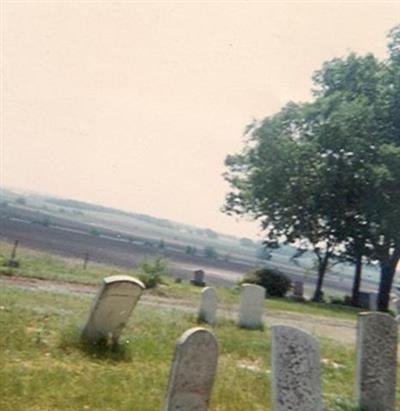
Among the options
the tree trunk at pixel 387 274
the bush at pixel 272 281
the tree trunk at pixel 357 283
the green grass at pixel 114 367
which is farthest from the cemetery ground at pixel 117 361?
the tree trunk at pixel 357 283

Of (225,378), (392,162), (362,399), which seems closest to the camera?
(362,399)

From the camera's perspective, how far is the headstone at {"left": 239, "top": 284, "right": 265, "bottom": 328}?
47.8ft

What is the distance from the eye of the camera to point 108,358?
8625 mm

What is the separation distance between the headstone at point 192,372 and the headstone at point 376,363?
7.98ft

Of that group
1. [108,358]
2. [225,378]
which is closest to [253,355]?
[225,378]

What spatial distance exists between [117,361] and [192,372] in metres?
2.89

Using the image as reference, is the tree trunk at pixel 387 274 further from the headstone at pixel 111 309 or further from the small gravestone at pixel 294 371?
the small gravestone at pixel 294 371

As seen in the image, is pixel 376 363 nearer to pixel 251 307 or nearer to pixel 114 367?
pixel 114 367

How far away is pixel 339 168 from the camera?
30016 mm

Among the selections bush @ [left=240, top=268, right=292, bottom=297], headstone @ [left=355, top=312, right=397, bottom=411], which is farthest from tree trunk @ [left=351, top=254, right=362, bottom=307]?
headstone @ [left=355, top=312, right=397, bottom=411]

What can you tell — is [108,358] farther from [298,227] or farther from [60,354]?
[298,227]

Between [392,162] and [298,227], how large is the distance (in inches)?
269

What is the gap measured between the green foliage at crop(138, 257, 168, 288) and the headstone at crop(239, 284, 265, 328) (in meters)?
9.28

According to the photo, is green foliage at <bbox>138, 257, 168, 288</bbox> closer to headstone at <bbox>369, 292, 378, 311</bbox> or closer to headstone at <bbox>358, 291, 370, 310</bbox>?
headstone at <bbox>369, 292, 378, 311</bbox>
